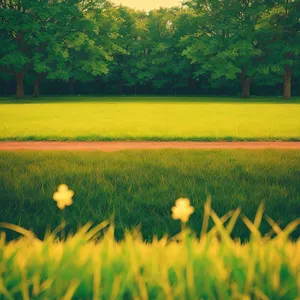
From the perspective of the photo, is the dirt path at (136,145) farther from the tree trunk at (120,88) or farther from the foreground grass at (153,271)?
the tree trunk at (120,88)

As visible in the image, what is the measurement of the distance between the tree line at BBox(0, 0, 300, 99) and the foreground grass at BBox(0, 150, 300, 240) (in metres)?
34.4

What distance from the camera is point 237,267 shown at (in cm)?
170

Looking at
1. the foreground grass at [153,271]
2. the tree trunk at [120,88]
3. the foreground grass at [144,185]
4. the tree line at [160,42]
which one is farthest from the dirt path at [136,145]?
the tree trunk at [120,88]

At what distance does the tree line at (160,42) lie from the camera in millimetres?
38000

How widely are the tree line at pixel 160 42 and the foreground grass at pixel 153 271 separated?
38450 mm

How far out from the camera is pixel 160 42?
175 ft

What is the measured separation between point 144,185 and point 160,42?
170 ft

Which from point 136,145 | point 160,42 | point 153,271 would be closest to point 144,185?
point 153,271

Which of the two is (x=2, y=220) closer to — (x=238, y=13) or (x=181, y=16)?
(x=238, y=13)

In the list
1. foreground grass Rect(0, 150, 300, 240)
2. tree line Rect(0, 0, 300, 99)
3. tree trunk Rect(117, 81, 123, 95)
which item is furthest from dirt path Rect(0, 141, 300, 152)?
tree trunk Rect(117, 81, 123, 95)

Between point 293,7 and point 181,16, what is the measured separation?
20.0m

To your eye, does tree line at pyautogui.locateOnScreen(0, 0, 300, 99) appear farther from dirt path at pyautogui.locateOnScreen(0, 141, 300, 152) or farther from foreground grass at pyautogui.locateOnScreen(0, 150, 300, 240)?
foreground grass at pyautogui.locateOnScreen(0, 150, 300, 240)

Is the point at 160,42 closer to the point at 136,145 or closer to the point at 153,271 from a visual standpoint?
the point at 136,145

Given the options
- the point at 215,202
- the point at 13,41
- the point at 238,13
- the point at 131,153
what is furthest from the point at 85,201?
the point at 238,13
